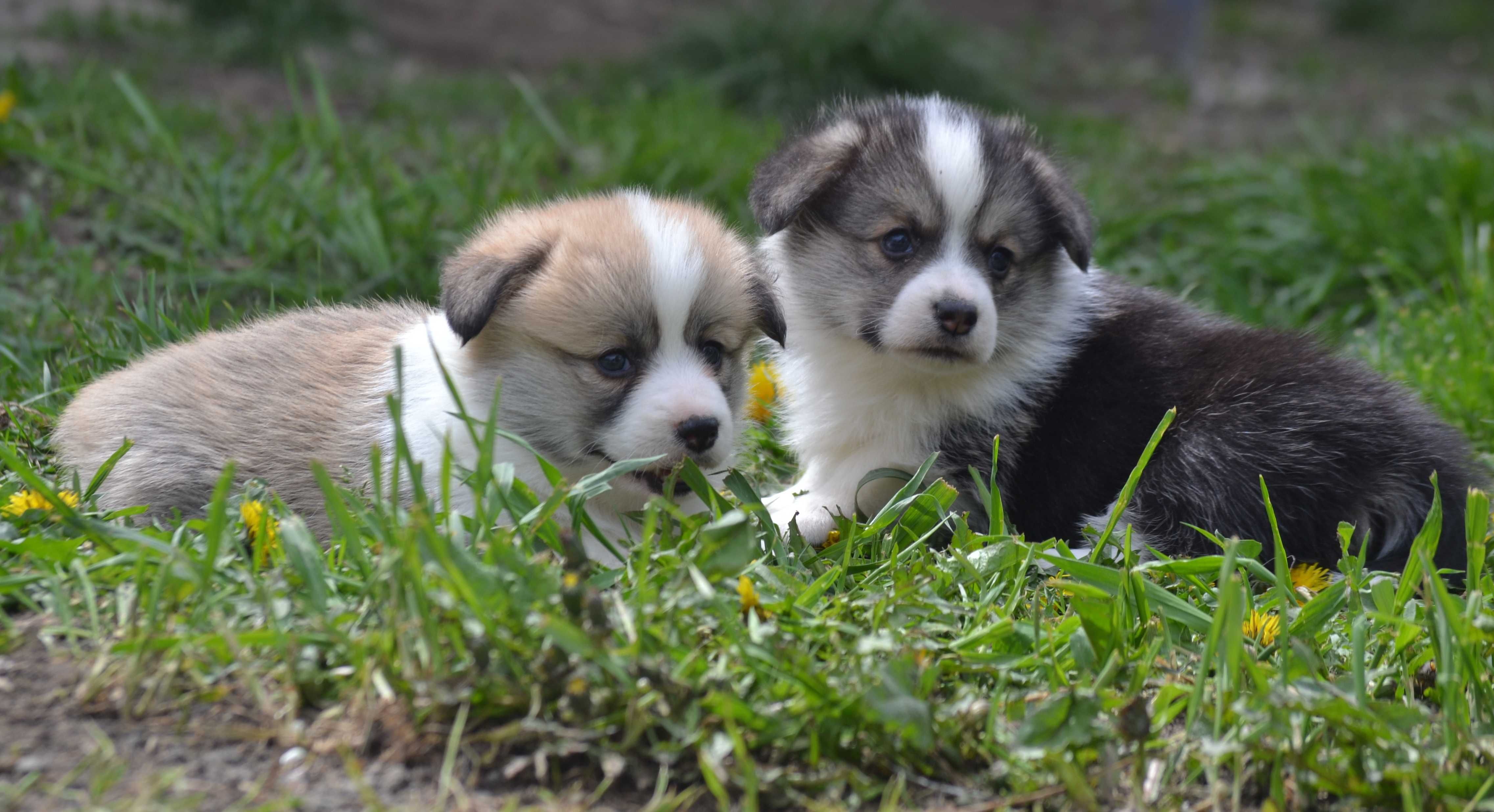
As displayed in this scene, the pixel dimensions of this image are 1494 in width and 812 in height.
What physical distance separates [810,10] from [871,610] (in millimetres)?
6204

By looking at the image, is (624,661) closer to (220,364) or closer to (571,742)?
(571,742)

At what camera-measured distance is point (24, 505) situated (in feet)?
9.31

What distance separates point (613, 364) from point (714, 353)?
284 millimetres

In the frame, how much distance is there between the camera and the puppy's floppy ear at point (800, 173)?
142 inches

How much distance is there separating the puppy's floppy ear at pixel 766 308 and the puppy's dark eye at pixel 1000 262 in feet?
2.28

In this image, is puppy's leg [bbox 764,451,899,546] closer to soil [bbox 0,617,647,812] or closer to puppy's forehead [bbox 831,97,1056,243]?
puppy's forehead [bbox 831,97,1056,243]

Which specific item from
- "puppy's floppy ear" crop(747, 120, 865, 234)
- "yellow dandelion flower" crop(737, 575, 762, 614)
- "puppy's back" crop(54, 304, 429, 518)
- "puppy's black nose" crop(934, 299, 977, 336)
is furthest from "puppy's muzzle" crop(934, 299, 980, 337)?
"puppy's back" crop(54, 304, 429, 518)

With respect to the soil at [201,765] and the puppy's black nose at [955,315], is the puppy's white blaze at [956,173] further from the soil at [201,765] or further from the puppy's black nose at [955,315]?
the soil at [201,765]

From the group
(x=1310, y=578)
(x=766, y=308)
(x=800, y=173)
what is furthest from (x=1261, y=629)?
(x=800, y=173)

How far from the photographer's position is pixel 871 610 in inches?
104

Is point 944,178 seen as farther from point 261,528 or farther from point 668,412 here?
point 261,528

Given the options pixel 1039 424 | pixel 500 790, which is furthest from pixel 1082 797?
pixel 1039 424

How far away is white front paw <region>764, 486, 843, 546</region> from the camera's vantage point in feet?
11.6

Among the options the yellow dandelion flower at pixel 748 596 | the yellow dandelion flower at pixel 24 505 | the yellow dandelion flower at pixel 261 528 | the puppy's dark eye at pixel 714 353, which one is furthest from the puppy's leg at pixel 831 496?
the yellow dandelion flower at pixel 24 505
